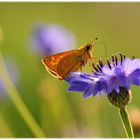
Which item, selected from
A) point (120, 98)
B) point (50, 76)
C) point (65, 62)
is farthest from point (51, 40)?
point (120, 98)

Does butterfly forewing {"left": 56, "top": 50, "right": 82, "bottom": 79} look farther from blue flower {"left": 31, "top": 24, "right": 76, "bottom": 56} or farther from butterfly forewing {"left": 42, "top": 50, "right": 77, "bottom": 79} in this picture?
blue flower {"left": 31, "top": 24, "right": 76, "bottom": 56}

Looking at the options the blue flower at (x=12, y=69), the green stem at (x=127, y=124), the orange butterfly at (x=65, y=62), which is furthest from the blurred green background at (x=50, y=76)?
the green stem at (x=127, y=124)

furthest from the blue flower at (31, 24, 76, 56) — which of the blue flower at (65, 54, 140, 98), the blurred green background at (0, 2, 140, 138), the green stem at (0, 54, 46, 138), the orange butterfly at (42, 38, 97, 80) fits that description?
the blue flower at (65, 54, 140, 98)

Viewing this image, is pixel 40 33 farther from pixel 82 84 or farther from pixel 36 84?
pixel 82 84

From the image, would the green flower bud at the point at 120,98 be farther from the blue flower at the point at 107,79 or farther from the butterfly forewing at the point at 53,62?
the butterfly forewing at the point at 53,62

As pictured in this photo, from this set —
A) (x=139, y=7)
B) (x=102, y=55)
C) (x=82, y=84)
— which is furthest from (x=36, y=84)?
(x=82, y=84)

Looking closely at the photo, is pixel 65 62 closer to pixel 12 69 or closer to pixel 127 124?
pixel 127 124
